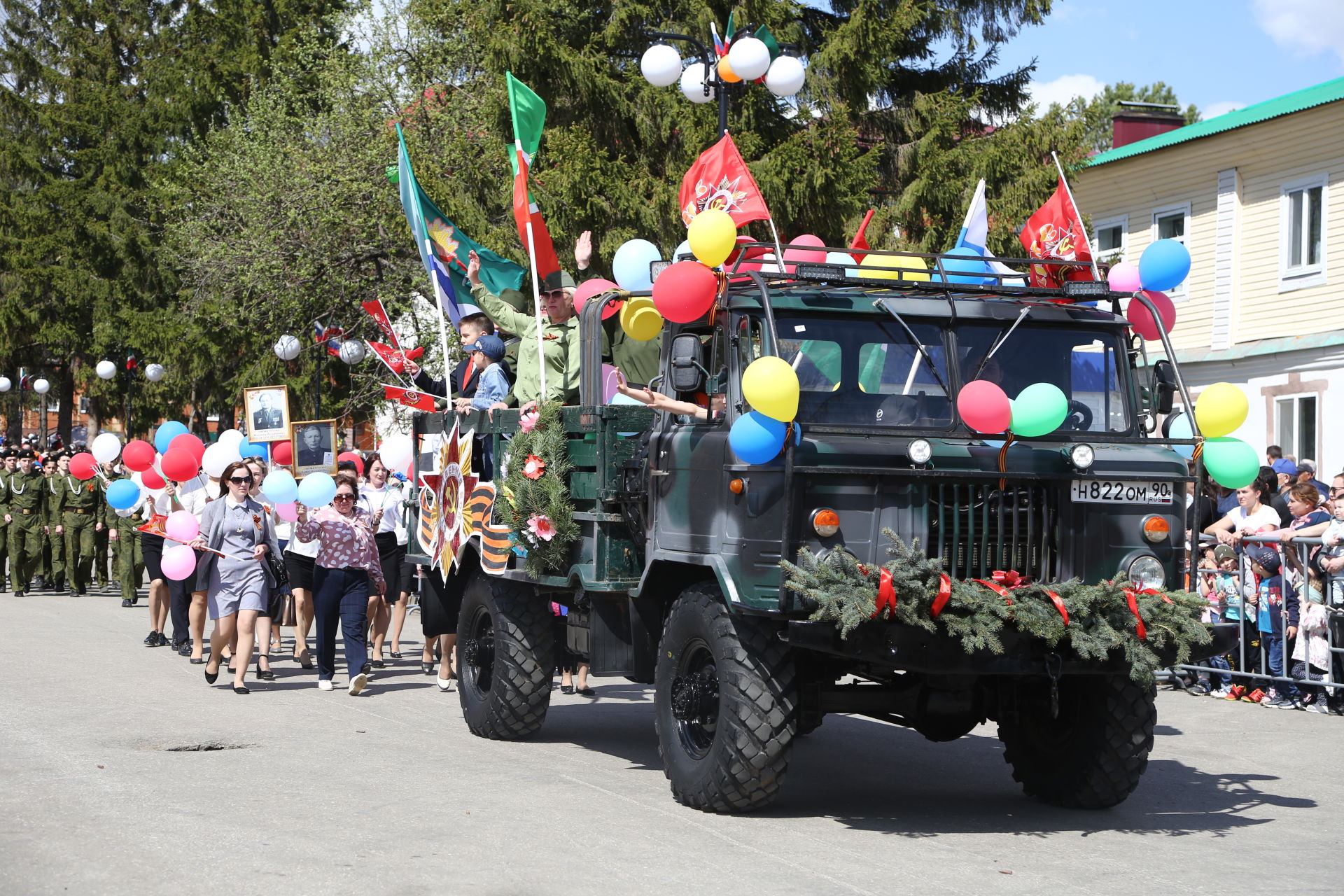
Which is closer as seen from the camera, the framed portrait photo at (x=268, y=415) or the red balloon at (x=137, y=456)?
the red balloon at (x=137, y=456)

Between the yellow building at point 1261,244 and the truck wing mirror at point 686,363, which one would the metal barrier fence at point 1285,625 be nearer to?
the truck wing mirror at point 686,363

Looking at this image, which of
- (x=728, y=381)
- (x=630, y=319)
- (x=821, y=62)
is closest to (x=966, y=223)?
(x=630, y=319)

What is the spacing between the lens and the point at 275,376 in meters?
35.3

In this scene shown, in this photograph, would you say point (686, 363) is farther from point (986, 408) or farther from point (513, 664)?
point (513, 664)

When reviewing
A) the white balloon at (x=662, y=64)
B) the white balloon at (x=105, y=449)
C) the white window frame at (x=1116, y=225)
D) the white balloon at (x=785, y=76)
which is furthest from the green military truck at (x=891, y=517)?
the white window frame at (x=1116, y=225)

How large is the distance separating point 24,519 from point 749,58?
15219 mm

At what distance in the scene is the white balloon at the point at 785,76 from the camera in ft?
49.7

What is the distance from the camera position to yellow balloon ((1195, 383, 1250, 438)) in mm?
8000

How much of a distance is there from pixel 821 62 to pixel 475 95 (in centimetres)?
943

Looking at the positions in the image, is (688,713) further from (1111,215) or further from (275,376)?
(275,376)

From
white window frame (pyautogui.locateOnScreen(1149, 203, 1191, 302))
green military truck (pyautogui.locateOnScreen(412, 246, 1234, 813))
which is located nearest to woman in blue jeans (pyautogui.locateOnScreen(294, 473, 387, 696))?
green military truck (pyautogui.locateOnScreen(412, 246, 1234, 813))

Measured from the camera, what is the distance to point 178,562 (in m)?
13.8

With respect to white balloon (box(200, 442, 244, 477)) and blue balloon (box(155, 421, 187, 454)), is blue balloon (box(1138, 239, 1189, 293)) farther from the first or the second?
blue balloon (box(155, 421, 187, 454))

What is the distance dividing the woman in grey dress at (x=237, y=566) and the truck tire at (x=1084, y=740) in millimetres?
6822
